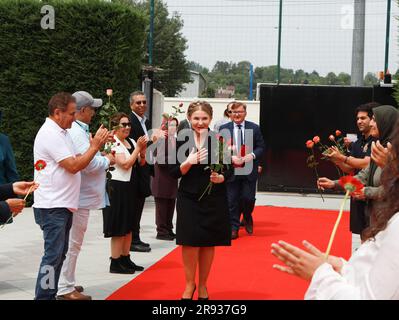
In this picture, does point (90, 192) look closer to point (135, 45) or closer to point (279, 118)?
point (135, 45)

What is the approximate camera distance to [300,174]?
14.5 m

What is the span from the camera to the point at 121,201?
661 cm

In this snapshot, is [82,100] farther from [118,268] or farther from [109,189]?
[118,268]

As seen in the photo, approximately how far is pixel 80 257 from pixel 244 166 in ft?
9.56

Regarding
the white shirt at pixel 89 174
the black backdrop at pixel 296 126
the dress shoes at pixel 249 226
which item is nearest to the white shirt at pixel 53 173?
the white shirt at pixel 89 174

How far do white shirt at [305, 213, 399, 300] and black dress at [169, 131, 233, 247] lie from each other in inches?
122

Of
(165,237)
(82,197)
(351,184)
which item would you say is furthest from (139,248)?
(351,184)

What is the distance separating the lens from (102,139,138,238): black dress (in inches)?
256

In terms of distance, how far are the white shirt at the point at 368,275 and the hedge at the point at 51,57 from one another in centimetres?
932

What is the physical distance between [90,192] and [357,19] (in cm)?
1110

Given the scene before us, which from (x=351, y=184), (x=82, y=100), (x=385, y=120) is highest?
(x=82, y=100)

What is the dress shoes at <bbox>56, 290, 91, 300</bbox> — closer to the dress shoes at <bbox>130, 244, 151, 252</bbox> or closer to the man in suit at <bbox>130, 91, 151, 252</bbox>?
the man in suit at <bbox>130, 91, 151, 252</bbox>

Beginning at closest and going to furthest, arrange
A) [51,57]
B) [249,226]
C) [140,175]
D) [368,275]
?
[368,275] → [140,175] → [249,226] → [51,57]

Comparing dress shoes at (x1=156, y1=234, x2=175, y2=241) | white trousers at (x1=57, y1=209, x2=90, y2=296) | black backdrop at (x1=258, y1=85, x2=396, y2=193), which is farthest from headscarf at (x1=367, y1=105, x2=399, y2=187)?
black backdrop at (x1=258, y1=85, x2=396, y2=193)
